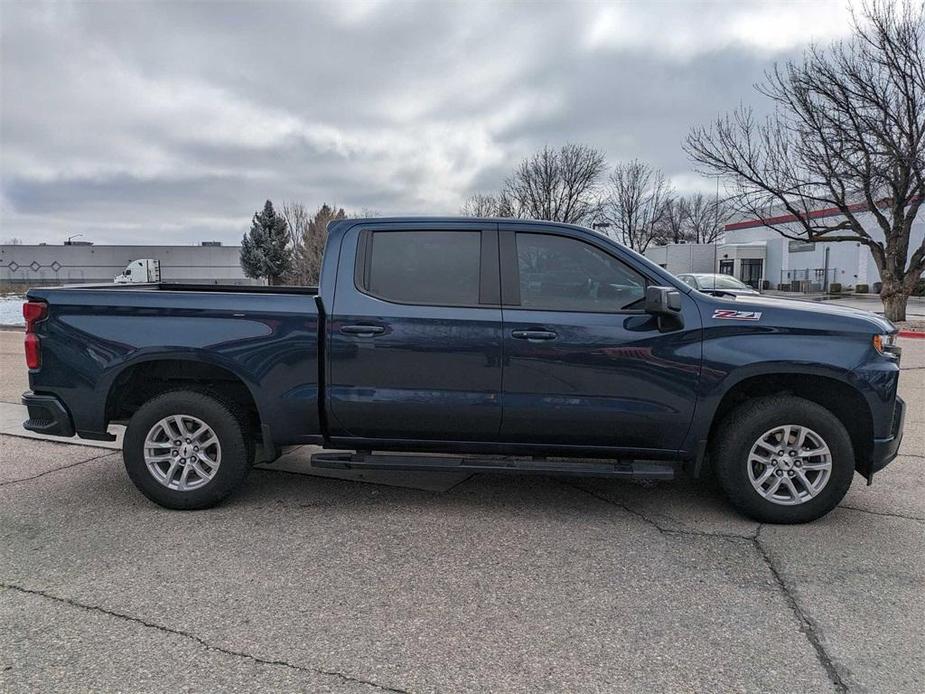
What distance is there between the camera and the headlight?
4.12 meters

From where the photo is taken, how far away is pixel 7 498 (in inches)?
186

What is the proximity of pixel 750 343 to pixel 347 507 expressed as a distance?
2.86 metres

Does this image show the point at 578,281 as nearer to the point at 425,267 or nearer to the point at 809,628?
the point at 425,267

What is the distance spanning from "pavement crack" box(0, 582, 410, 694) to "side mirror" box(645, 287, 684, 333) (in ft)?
8.26

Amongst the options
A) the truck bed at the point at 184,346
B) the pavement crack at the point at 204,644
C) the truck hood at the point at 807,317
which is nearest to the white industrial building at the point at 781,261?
the truck hood at the point at 807,317

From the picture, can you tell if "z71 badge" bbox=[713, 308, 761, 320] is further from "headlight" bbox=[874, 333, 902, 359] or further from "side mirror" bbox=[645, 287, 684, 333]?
"headlight" bbox=[874, 333, 902, 359]

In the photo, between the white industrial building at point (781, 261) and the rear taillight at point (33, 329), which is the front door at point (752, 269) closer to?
the white industrial building at point (781, 261)

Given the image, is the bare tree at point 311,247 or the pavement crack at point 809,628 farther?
the bare tree at point 311,247

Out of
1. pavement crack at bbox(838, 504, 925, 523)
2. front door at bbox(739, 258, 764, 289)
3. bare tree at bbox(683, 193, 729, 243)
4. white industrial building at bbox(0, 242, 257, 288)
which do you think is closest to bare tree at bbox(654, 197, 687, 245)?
bare tree at bbox(683, 193, 729, 243)

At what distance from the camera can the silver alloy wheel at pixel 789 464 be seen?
13.7ft

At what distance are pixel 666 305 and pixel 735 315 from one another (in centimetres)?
55

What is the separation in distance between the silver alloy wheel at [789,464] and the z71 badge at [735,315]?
28.2 inches

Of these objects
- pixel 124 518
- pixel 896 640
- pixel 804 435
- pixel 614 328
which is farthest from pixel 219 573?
pixel 804 435

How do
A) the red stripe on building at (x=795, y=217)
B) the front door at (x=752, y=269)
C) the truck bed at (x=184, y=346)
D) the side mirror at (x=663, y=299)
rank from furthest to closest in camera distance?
the front door at (x=752, y=269), the red stripe on building at (x=795, y=217), the truck bed at (x=184, y=346), the side mirror at (x=663, y=299)
